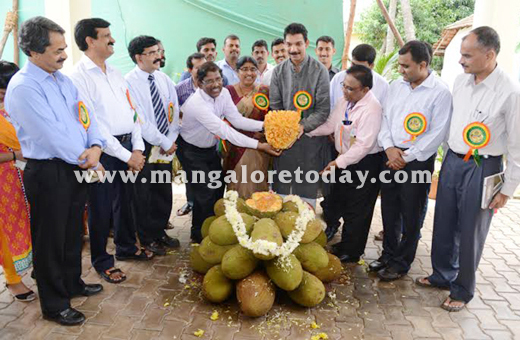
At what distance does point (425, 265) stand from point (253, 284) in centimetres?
220

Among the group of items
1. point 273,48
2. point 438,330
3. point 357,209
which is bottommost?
point 438,330

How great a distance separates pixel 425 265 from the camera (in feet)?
14.8

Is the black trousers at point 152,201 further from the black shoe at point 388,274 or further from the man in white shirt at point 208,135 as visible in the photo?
the black shoe at point 388,274

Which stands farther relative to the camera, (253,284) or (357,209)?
(357,209)

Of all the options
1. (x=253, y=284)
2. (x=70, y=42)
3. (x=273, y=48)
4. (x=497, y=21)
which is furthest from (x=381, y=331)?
(x=70, y=42)

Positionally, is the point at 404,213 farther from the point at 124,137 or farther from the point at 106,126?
the point at 106,126

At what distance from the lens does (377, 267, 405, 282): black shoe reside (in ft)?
13.4

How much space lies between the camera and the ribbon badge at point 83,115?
3.22m

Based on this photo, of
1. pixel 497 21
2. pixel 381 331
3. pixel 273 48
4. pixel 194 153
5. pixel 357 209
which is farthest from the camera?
pixel 273 48

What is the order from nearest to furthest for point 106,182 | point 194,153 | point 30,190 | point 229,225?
point 30,190 → point 229,225 → point 106,182 → point 194,153

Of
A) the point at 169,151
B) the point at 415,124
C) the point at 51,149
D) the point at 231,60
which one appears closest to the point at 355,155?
the point at 415,124

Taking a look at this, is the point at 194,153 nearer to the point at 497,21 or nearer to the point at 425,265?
the point at 425,265

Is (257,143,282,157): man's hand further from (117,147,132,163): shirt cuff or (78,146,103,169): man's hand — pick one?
(78,146,103,169): man's hand

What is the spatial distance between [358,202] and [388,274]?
0.77 m
